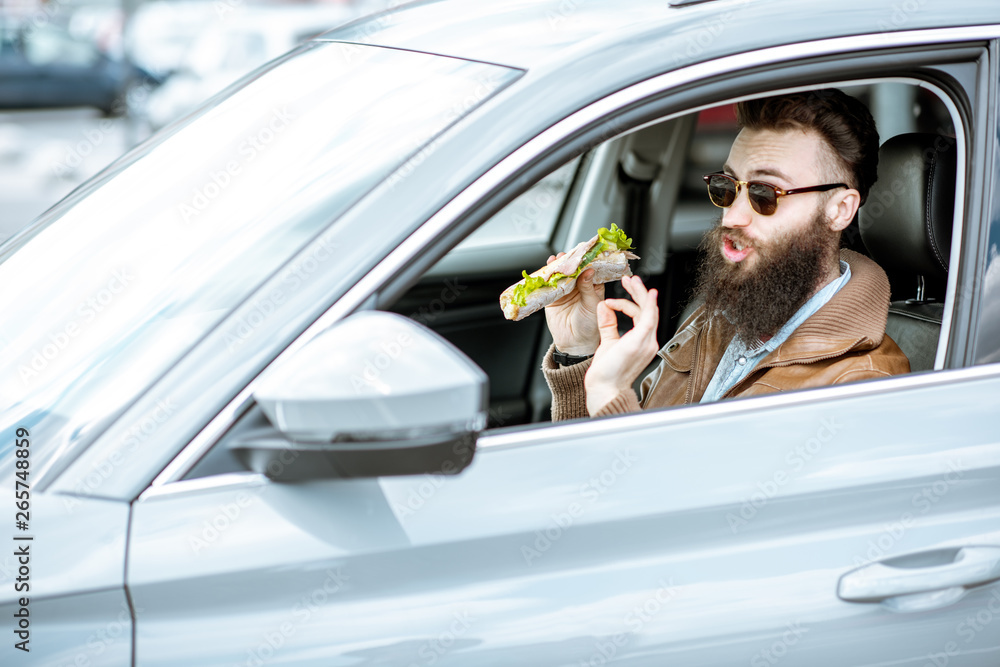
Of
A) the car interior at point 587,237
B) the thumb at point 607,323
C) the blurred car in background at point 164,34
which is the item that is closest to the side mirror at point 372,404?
the thumb at point 607,323

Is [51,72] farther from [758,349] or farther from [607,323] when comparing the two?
[758,349]

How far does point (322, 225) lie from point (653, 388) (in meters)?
1.32

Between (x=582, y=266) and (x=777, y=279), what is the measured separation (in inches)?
18.1

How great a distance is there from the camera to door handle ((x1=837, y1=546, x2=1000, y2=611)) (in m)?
1.41

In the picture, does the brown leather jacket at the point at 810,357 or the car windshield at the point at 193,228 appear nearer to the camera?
the car windshield at the point at 193,228

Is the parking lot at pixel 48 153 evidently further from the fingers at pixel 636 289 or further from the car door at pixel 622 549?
the car door at pixel 622 549

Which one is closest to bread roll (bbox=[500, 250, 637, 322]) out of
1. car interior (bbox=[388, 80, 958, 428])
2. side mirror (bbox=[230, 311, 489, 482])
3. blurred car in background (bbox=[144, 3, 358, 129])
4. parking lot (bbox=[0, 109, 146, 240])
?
car interior (bbox=[388, 80, 958, 428])

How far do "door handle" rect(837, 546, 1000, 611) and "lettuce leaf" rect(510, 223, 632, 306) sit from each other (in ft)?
3.64

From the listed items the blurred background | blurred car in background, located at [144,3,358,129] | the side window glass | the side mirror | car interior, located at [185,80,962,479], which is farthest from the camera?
blurred car in background, located at [144,3,358,129]

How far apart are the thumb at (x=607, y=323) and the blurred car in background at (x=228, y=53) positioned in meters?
10.5

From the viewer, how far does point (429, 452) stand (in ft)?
4.19

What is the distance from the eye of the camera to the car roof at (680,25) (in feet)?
5.04

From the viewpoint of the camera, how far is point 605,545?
4.53 ft

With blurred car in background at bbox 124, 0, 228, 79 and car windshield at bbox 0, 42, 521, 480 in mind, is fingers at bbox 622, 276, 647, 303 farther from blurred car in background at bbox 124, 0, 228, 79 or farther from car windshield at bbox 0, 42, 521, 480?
blurred car in background at bbox 124, 0, 228, 79
